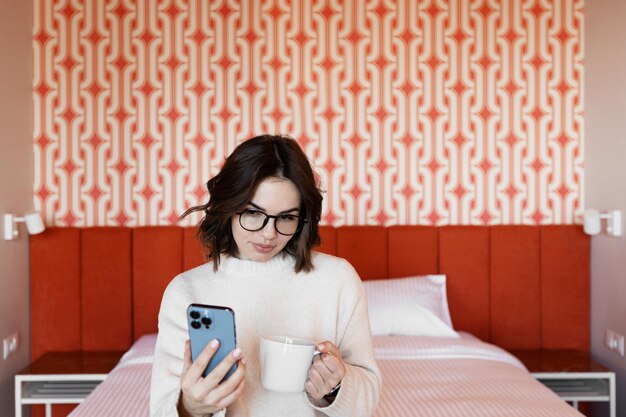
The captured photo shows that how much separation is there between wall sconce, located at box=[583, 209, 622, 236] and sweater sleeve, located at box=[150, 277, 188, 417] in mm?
2383

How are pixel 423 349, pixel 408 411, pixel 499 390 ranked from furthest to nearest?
pixel 423 349, pixel 499 390, pixel 408 411

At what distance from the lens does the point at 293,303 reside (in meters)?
1.47

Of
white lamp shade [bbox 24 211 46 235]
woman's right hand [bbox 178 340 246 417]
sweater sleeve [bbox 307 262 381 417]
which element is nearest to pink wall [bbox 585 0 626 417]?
sweater sleeve [bbox 307 262 381 417]

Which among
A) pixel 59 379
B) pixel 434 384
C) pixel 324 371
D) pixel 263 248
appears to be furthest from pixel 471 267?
pixel 324 371

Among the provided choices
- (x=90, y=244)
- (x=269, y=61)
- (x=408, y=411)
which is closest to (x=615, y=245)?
(x=408, y=411)

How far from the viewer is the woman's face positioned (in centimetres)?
142

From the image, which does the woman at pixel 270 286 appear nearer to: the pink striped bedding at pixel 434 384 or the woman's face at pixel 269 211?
the woman's face at pixel 269 211

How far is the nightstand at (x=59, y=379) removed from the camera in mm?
2840

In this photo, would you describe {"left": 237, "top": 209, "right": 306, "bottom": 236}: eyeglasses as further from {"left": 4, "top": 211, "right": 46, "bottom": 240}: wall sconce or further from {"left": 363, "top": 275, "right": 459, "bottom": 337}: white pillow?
{"left": 4, "top": 211, "right": 46, "bottom": 240}: wall sconce

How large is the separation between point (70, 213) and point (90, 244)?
22 cm

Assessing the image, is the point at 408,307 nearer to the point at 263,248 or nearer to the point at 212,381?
the point at 263,248

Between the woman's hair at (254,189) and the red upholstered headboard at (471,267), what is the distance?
1821mm

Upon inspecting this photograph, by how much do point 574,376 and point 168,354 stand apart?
2155 millimetres

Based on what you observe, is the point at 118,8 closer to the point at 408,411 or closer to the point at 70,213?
the point at 70,213
